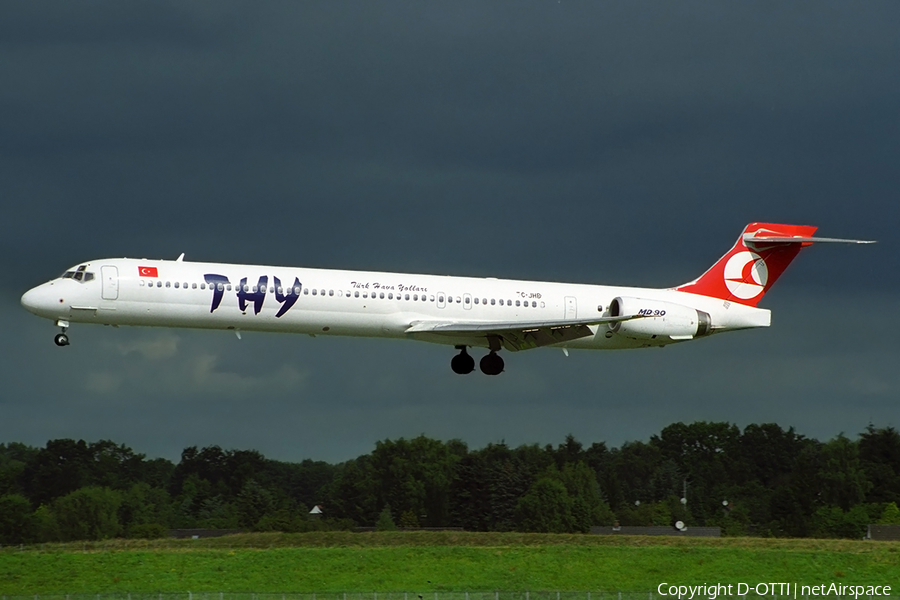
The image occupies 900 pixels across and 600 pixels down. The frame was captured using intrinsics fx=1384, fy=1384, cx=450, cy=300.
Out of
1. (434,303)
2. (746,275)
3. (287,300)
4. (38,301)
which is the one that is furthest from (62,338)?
(746,275)

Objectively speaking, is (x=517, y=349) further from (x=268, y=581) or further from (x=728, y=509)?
(x=728, y=509)

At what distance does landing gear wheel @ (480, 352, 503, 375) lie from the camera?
50.2 meters

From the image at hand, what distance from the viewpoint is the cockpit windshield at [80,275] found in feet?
147

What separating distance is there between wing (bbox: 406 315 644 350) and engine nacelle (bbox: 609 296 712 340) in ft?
1.84

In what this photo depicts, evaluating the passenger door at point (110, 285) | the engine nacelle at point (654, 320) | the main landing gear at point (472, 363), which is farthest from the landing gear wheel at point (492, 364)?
the passenger door at point (110, 285)

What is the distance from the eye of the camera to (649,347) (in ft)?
171

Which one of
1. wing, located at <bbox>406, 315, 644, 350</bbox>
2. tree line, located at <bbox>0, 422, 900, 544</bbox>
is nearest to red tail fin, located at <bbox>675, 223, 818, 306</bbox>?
wing, located at <bbox>406, 315, 644, 350</bbox>

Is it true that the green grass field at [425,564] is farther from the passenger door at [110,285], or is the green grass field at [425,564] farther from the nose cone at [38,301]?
the passenger door at [110,285]

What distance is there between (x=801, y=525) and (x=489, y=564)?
3899 centimetres

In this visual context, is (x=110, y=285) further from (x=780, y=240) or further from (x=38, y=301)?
(x=780, y=240)

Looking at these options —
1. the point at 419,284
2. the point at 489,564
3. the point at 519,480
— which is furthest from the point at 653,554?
the point at 519,480

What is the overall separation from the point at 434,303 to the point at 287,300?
5.30 m

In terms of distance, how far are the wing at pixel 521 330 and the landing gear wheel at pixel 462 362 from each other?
194 centimetres

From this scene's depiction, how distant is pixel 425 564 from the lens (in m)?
44.3
